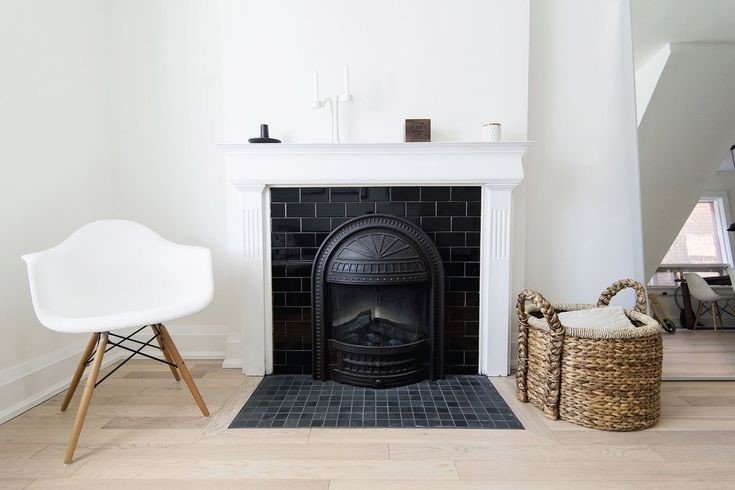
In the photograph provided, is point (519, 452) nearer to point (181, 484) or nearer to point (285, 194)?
point (181, 484)

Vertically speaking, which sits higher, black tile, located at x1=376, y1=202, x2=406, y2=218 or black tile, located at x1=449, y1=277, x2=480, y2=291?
black tile, located at x1=376, y1=202, x2=406, y2=218

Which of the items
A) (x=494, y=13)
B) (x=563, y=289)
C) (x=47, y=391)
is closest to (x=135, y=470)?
(x=47, y=391)

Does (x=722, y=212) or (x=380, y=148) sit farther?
(x=722, y=212)

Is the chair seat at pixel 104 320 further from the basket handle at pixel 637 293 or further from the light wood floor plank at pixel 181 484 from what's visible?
the basket handle at pixel 637 293

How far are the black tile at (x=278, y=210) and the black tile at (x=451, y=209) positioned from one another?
0.80 m

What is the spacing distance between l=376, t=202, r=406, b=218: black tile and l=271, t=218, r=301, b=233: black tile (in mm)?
429

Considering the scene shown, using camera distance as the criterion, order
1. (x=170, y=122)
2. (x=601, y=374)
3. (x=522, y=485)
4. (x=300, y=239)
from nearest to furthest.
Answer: (x=522, y=485) → (x=601, y=374) → (x=300, y=239) → (x=170, y=122)

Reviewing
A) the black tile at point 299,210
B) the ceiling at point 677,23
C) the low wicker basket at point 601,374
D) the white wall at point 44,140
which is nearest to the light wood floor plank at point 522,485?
the low wicker basket at point 601,374

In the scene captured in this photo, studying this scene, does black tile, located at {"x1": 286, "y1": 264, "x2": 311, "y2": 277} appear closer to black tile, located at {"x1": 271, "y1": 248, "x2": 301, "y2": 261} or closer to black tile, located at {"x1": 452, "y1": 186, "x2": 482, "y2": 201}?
black tile, located at {"x1": 271, "y1": 248, "x2": 301, "y2": 261}

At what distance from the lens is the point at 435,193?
1918 millimetres

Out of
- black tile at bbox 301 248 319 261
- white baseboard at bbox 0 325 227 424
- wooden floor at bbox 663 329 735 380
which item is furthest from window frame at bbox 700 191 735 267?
white baseboard at bbox 0 325 227 424

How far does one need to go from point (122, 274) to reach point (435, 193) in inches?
62.4

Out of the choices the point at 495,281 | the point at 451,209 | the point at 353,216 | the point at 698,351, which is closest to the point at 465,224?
the point at 451,209

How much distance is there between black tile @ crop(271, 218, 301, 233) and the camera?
76.5 inches
